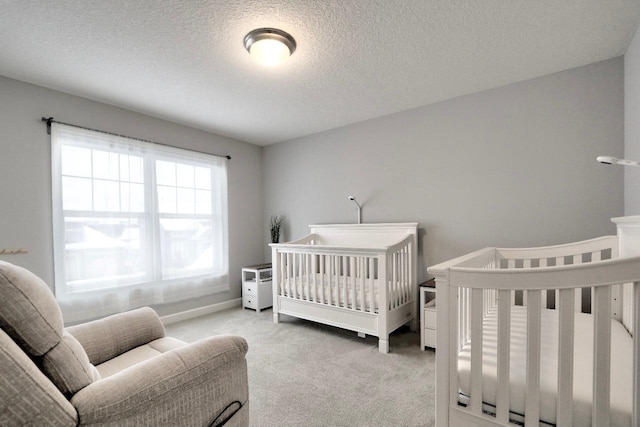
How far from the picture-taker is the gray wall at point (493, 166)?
2230mm

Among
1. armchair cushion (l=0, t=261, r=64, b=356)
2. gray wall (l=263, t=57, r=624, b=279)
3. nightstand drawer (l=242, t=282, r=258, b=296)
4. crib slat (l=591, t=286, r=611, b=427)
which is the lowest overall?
nightstand drawer (l=242, t=282, r=258, b=296)

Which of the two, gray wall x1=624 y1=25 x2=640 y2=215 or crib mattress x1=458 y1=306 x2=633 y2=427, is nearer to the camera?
crib mattress x1=458 y1=306 x2=633 y2=427

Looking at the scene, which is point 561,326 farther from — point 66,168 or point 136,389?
point 66,168

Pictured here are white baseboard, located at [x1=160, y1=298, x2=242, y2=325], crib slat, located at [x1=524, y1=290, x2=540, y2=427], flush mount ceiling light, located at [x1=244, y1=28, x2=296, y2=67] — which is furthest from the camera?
white baseboard, located at [x1=160, y1=298, x2=242, y2=325]

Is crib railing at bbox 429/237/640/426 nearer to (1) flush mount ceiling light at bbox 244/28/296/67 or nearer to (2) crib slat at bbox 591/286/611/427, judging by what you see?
(2) crib slat at bbox 591/286/611/427

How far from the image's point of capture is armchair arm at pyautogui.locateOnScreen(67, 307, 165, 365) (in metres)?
1.45

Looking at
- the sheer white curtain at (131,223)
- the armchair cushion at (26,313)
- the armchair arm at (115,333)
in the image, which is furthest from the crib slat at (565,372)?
the sheer white curtain at (131,223)

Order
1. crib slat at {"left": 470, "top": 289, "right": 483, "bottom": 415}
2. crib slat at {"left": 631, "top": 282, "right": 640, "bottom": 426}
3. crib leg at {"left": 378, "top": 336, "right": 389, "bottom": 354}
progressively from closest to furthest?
crib slat at {"left": 631, "top": 282, "right": 640, "bottom": 426}, crib slat at {"left": 470, "top": 289, "right": 483, "bottom": 415}, crib leg at {"left": 378, "top": 336, "right": 389, "bottom": 354}

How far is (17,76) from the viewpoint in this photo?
2.33 m

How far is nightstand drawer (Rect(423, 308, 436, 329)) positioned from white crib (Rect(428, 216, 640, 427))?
1.01 metres

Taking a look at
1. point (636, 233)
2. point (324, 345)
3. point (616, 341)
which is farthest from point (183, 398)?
point (636, 233)

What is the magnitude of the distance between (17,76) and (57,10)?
124cm

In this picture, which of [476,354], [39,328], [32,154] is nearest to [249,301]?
[32,154]

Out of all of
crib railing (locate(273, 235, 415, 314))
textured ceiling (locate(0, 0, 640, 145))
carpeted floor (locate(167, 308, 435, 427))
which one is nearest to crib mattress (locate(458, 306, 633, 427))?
carpeted floor (locate(167, 308, 435, 427))
